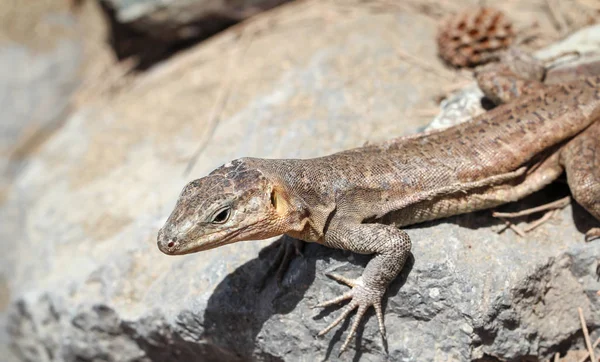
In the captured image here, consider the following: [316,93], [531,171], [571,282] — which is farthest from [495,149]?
[316,93]

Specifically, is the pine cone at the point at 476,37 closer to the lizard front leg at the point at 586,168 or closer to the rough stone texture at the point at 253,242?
the rough stone texture at the point at 253,242

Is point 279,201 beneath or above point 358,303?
above

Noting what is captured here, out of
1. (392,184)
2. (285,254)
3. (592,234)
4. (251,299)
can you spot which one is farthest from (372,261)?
(592,234)

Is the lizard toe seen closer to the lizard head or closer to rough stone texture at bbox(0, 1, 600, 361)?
rough stone texture at bbox(0, 1, 600, 361)

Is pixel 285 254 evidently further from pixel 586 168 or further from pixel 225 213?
pixel 586 168

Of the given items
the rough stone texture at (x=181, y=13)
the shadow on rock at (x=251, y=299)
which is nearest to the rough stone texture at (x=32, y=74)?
the rough stone texture at (x=181, y=13)
